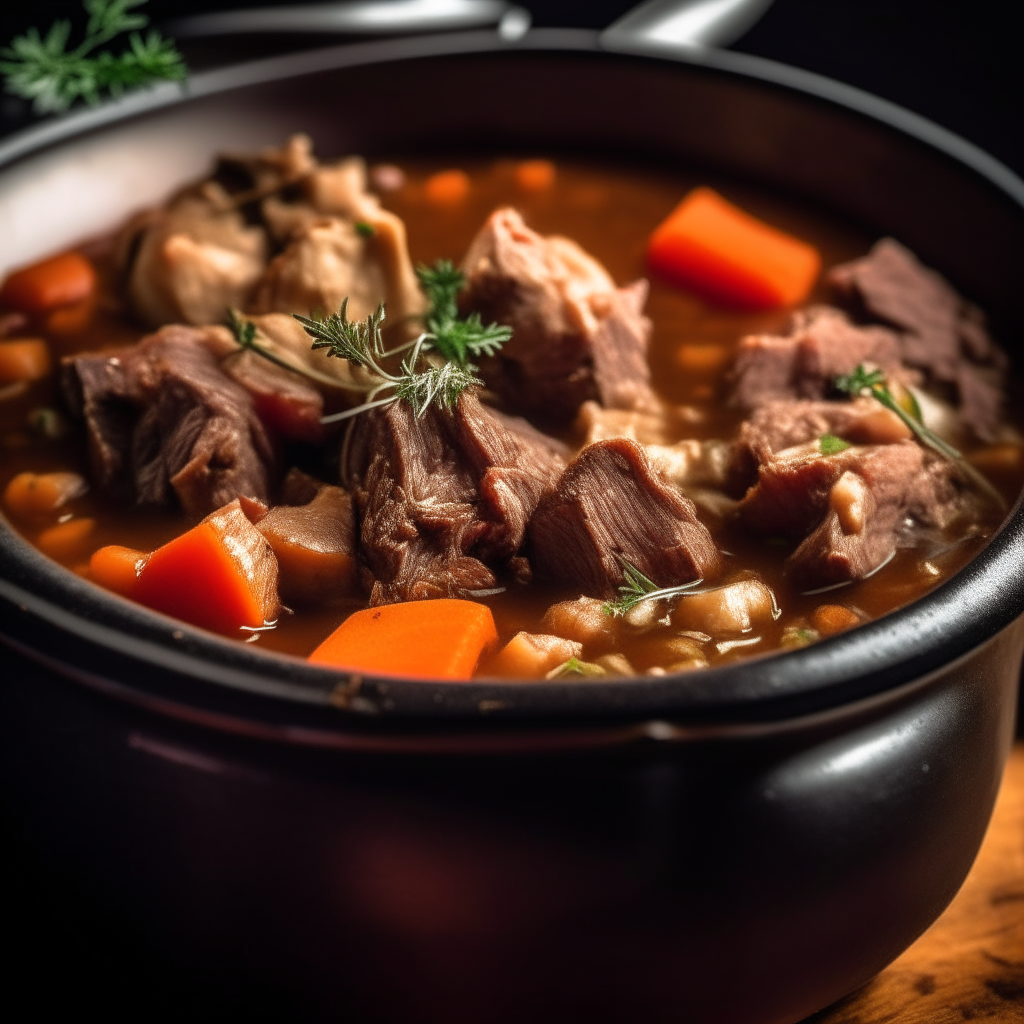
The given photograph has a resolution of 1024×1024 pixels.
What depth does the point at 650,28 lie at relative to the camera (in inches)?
178

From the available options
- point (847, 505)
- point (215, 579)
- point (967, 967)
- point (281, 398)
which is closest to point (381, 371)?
point (281, 398)

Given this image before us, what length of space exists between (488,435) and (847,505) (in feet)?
2.19

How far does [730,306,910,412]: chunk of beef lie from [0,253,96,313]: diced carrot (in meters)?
1.63

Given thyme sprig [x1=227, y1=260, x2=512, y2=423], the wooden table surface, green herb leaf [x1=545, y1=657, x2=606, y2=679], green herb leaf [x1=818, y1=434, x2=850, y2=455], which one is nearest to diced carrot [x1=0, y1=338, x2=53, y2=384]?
thyme sprig [x1=227, y1=260, x2=512, y2=423]

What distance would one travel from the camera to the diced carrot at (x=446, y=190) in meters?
4.08

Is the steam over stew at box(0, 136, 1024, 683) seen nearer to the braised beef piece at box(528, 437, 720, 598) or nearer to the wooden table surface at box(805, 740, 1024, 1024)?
the braised beef piece at box(528, 437, 720, 598)

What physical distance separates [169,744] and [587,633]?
2.48ft

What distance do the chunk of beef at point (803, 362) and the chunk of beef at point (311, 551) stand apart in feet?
3.24

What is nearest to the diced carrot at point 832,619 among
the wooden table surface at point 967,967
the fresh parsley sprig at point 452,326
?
the wooden table surface at point 967,967

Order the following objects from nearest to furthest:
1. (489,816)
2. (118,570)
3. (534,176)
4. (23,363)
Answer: (489,816)
(118,570)
(23,363)
(534,176)

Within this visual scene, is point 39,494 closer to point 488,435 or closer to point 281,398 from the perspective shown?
point 281,398

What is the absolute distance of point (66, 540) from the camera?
282cm

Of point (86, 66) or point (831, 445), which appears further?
point (86, 66)

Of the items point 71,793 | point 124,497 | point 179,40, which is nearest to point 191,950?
point 71,793
